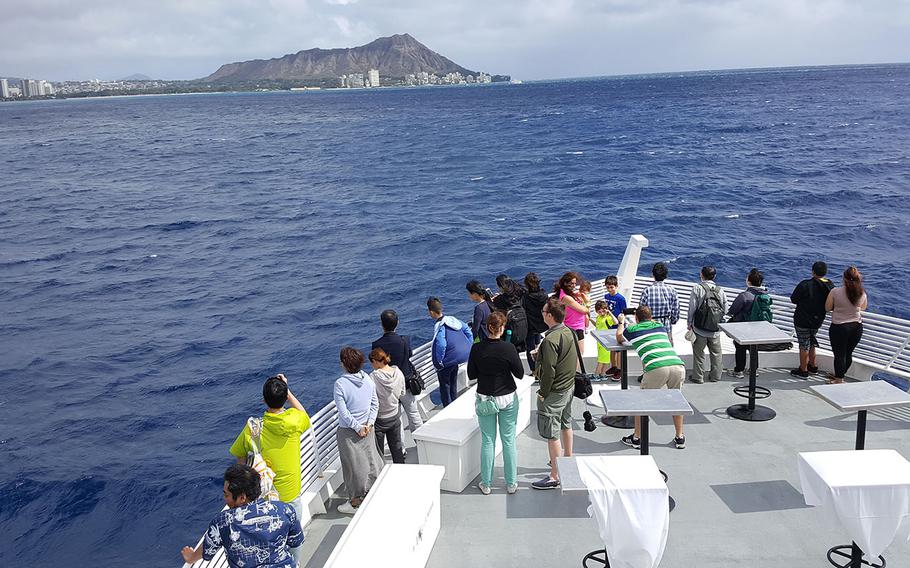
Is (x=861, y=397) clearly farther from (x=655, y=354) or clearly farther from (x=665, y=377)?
(x=655, y=354)

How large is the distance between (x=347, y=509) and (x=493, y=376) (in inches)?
75.8

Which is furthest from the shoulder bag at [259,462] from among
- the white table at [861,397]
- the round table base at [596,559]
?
the white table at [861,397]

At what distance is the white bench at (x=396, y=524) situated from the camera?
204 inches

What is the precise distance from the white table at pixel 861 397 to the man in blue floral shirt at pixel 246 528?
15.2 ft

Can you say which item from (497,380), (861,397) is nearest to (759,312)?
(861,397)

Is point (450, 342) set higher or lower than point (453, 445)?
higher

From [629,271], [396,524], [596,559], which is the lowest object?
[596,559]

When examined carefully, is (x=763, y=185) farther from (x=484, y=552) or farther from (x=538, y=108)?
(x=538, y=108)

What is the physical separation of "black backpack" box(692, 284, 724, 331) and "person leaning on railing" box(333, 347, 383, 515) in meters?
4.42

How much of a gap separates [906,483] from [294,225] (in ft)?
115

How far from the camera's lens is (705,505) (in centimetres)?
667

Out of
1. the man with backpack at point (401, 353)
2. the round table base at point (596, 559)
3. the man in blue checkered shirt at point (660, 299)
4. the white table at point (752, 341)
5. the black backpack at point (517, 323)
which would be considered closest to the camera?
the round table base at point (596, 559)

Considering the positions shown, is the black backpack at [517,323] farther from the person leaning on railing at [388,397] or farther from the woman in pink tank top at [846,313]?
the woman in pink tank top at [846,313]

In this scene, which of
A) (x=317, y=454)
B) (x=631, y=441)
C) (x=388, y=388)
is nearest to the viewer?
(x=388, y=388)
